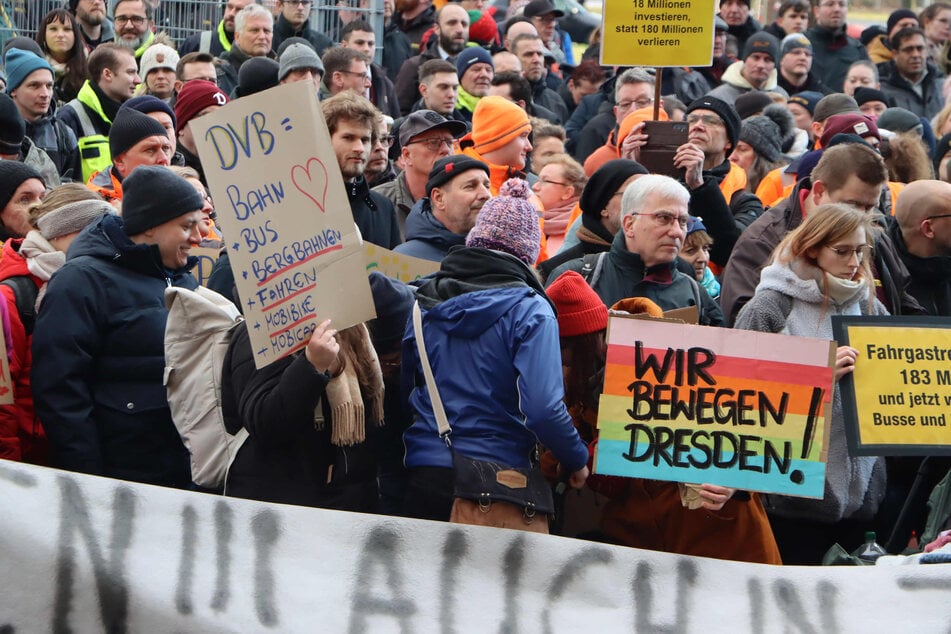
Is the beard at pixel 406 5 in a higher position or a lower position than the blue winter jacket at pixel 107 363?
higher

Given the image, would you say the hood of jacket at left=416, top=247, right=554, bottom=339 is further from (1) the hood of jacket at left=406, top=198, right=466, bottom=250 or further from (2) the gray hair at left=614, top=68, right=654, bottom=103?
(2) the gray hair at left=614, top=68, right=654, bottom=103

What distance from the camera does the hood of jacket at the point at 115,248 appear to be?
15.9 ft

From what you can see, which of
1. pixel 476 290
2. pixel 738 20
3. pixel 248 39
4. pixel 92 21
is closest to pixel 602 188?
pixel 476 290

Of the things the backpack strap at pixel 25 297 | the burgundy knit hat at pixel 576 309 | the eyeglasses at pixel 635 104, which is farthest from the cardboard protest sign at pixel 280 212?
the eyeglasses at pixel 635 104

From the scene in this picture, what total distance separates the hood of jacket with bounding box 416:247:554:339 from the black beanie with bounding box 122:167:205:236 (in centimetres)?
96

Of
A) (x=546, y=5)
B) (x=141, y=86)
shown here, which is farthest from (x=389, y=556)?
(x=546, y=5)

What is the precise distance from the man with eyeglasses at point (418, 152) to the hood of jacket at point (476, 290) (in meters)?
2.35

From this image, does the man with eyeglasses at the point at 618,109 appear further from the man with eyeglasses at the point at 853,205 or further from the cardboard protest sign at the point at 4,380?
the cardboard protest sign at the point at 4,380

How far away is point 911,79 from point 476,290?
372 inches

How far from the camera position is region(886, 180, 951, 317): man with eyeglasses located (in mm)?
6164

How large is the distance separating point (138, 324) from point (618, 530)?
186 centimetres

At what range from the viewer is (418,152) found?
7.07m

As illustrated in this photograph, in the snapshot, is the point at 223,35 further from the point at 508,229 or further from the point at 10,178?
the point at 508,229

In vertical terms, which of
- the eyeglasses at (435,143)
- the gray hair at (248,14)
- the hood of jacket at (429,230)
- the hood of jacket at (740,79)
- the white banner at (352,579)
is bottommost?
the white banner at (352,579)
